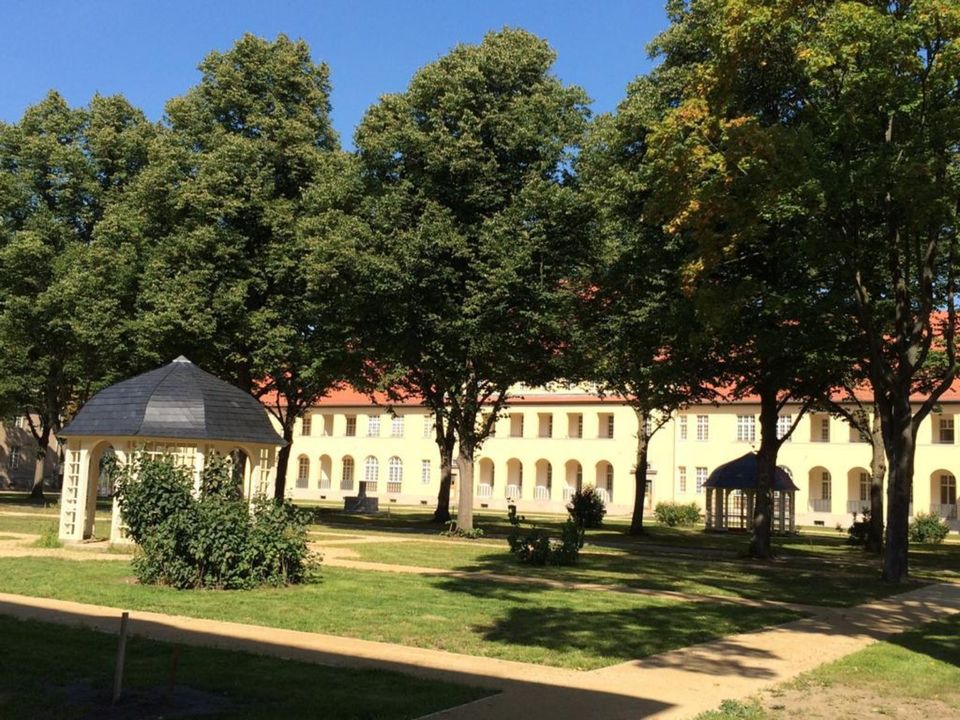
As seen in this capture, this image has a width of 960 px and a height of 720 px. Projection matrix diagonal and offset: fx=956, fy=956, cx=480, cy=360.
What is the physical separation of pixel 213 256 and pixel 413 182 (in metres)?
7.80

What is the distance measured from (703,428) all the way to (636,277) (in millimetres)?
39216

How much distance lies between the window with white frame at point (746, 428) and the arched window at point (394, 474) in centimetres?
2711

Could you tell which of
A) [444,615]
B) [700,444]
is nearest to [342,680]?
[444,615]

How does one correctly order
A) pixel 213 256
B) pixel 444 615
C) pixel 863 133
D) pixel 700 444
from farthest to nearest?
1. pixel 700 444
2. pixel 213 256
3. pixel 863 133
4. pixel 444 615

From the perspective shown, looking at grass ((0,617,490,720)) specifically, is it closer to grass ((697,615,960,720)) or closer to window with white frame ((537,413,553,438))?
grass ((697,615,960,720))

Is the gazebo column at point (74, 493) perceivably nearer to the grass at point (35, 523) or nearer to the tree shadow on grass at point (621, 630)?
the grass at point (35, 523)

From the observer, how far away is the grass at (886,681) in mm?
7758

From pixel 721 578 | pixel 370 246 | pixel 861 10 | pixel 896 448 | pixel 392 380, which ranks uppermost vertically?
pixel 861 10

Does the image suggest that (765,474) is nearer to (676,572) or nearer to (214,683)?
(676,572)

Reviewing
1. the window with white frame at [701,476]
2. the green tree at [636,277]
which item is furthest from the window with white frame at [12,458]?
the green tree at [636,277]

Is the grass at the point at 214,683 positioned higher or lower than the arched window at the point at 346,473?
lower

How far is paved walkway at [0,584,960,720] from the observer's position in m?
7.57

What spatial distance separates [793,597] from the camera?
16.8m

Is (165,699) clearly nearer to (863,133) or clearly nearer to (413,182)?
(863,133)
